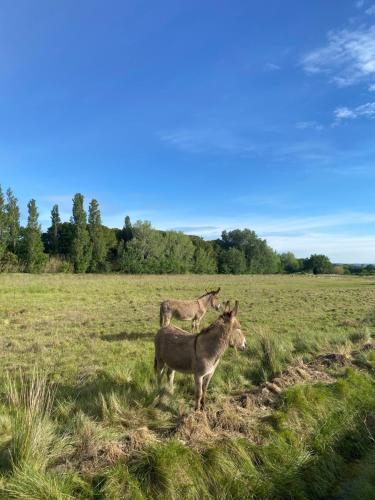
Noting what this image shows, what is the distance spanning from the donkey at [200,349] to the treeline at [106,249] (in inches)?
2349

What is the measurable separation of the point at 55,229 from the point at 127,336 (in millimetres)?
67421

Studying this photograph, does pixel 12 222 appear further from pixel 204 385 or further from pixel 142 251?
pixel 204 385

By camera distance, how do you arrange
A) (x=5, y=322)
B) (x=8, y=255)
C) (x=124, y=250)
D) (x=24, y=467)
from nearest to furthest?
1. (x=24, y=467)
2. (x=5, y=322)
3. (x=8, y=255)
4. (x=124, y=250)

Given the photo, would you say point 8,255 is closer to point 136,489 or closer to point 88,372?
point 88,372

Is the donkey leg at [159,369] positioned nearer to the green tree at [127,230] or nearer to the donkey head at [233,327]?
the donkey head at [233,327]

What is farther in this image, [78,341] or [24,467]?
[78,341]

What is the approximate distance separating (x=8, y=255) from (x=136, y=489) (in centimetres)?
6484

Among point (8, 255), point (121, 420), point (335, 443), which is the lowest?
point (335, 443)

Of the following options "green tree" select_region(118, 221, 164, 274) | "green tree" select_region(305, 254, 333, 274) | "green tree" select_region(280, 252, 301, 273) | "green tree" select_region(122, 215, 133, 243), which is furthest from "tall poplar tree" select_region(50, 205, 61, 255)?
"green tree" select_region(305, 254, 333, 274)

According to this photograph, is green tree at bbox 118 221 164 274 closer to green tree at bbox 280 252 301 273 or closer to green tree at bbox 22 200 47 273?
green tree at bbox 22 200 47 273

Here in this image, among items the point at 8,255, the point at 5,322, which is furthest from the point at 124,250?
the point at 5,322

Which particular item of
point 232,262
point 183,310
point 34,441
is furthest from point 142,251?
point 34,441

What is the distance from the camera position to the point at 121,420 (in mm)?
6367

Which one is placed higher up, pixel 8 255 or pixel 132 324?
pixel 8 255
